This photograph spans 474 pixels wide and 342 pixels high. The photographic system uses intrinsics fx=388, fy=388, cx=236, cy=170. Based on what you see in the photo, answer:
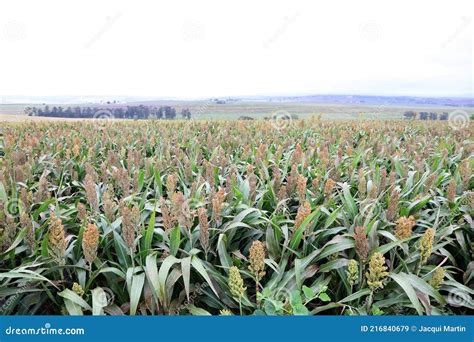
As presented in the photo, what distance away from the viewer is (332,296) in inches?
83.1

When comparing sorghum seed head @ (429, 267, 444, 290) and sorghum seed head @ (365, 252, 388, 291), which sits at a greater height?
sorghum seed head @ (365, 252, 388, 291)

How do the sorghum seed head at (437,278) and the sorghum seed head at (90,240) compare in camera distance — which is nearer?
the sorghum seed head at (90,240)

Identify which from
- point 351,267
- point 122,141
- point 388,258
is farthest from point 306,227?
point 122,141

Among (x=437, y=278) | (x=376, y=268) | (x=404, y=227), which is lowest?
(x=437, y=278)

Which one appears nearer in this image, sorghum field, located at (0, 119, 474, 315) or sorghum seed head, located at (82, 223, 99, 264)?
sorghum seed head, located at (82, 223, 99, 264)

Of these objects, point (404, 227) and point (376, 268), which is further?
point (404, 227)

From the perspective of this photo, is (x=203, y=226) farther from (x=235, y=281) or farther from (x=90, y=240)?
(x=90, y=240)

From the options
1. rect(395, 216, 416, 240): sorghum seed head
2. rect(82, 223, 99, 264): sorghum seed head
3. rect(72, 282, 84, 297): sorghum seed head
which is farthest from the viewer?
rect(395, 216, 416, 240): sorghum seed head

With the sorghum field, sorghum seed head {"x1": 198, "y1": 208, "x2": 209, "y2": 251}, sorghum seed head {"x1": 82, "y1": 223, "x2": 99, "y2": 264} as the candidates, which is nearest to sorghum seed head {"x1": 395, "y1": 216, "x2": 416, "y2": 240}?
the sorghum field

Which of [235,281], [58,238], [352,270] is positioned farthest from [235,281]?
[58,238]

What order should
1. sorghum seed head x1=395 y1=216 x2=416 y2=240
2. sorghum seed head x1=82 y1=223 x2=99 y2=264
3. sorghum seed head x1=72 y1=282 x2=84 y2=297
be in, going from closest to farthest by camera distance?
sorghum seed head x1=82 y1=223 x2=99 y2=264 < sorghum seed head x1=72 y1=282 x2=84 y2=297 < sorghum seed head x1=395 y1=216 x2=416 y2=240

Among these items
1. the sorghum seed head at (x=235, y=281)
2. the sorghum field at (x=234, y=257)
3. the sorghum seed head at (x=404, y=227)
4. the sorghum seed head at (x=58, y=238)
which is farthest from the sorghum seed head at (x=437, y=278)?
the sorghum seed head at (x=58, y=238)

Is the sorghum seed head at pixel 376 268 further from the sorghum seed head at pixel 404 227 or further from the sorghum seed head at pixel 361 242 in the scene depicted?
the sorghum seed head at pixel 404 227

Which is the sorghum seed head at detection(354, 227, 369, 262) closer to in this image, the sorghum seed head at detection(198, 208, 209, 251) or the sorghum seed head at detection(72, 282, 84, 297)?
the sorghum seed head at detection(198, 208, 209, 251)
